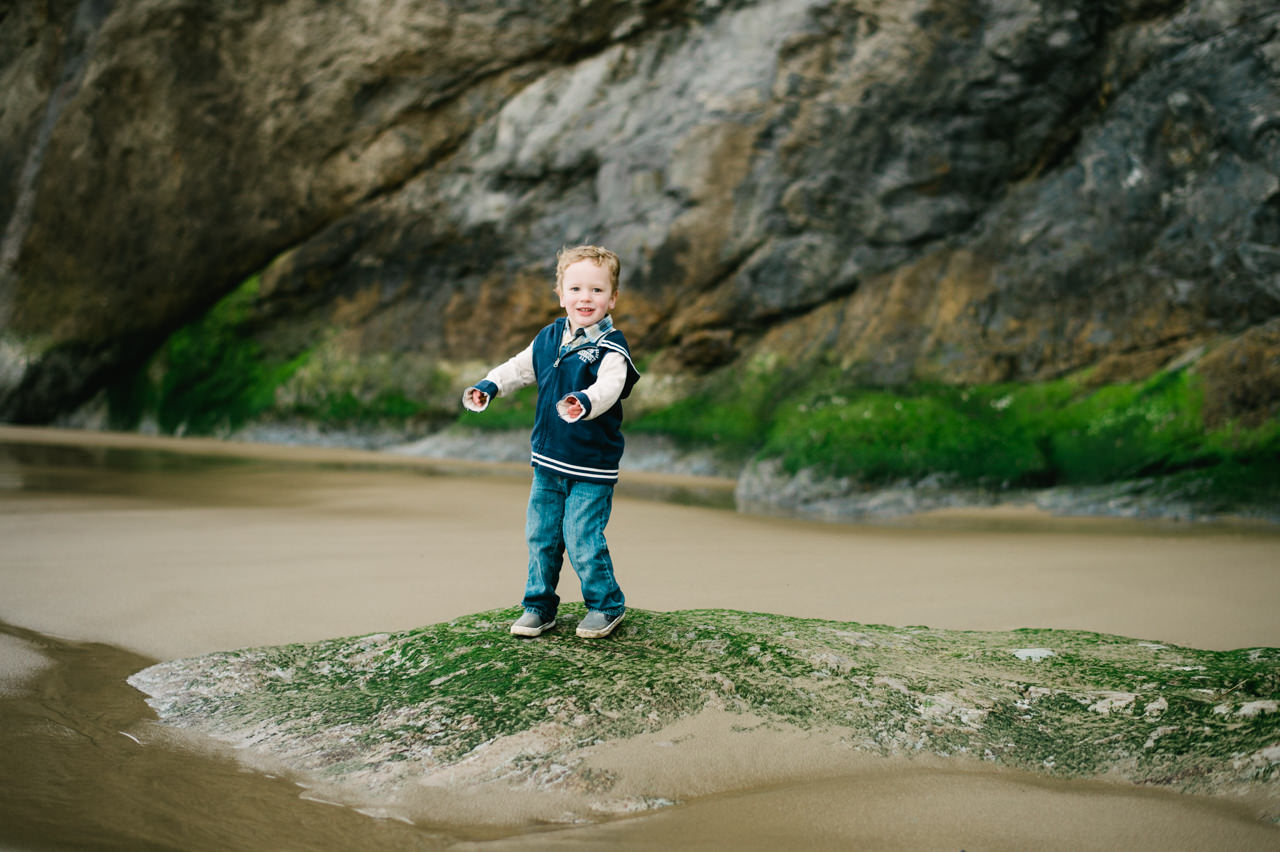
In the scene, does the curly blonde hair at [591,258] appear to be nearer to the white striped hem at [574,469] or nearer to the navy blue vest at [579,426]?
the navy blue vest at [579,426]

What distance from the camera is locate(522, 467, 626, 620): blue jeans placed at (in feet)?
10.3

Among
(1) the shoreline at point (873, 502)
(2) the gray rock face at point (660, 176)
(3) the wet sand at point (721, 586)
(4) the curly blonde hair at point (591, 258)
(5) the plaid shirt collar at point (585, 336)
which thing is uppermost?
(2) the gray rock face at point (660, 176)

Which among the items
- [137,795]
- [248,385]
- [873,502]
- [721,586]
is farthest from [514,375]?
[248,385]

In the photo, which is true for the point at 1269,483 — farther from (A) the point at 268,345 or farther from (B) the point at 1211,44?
(A) the point at 268,345

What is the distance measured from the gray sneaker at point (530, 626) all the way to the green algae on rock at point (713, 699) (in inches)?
1.2

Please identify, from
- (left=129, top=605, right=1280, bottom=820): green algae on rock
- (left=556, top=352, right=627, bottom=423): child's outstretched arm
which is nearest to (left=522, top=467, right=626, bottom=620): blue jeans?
(left=129, top=605, right=1280, bottom=820): green algae on rock

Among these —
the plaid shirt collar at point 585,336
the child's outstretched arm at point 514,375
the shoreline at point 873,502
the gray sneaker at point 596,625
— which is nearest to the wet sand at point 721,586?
the shoreline at point 873,502

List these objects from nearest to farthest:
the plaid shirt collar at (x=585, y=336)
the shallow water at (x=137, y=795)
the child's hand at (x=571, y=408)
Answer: the shallow water at (x=137, y=795), the child's hand at (x=571, y=408), the plaid shirt collar at (x=585, y=336)

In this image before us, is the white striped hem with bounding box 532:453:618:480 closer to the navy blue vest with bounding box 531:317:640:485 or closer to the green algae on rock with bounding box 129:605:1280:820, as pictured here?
the navy blue vest with bounding box 531:317:640:485

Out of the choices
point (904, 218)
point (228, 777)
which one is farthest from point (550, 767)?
point (904, 218)

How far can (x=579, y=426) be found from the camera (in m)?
3.16

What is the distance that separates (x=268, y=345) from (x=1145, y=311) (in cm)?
1242

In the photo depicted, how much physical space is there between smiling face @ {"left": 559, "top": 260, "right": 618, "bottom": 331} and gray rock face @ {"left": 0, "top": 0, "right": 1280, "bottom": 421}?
8127 millimetres

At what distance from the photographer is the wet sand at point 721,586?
7.14ft
